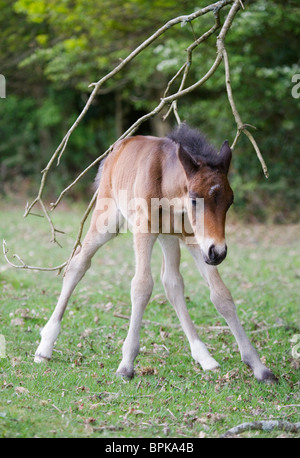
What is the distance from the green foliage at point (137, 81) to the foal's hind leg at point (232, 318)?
632cm

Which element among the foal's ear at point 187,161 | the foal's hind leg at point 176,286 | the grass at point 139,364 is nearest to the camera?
the grass at point 139,364

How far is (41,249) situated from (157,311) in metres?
5.64

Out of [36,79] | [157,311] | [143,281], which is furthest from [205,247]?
[36,79]

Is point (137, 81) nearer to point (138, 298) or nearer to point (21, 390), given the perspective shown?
point (138, 298)

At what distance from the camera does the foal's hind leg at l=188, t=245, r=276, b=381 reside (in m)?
5.64

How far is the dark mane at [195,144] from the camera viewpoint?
5256 mm

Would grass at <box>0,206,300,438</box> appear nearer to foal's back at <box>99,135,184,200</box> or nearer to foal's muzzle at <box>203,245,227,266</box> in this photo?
foal's muzzle at <box>203,245,227,266</box>

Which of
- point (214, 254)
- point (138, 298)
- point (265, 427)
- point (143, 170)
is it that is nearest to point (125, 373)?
point (138, 298)

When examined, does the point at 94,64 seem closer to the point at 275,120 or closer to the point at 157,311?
the point at 275,120

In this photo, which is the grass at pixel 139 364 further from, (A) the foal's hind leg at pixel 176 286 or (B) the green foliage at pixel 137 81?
(B) the green foliage at pixel 137 81

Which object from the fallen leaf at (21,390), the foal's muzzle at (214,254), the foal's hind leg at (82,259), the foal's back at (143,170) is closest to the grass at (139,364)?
the fallen leaf at (21,390)

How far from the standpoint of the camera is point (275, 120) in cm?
1880

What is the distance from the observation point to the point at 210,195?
16.5 feet

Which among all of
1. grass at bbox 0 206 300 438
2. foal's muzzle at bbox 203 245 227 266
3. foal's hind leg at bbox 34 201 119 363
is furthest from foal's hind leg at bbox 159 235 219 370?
foal's muzzle at bbox 203 245 227 266
